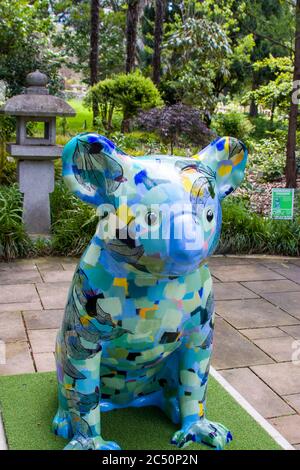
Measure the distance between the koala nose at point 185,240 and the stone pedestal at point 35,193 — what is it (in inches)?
197

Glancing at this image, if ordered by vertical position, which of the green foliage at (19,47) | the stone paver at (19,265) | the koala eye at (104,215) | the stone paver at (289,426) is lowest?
the stone paver at (289,426)

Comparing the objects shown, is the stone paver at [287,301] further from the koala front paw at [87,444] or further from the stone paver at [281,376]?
the koala front paw at [87,444]

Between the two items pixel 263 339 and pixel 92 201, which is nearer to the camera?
pixel 92 201

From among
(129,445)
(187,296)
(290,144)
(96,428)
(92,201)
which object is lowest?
(129,445)

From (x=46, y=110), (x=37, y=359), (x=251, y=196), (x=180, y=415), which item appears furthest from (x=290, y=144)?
(x=180, y=415)

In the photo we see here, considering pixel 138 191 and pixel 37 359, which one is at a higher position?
pixel 138 191

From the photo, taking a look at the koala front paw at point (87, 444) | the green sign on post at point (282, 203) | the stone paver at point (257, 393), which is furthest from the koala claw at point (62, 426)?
the green sign on post at point (282, 203)

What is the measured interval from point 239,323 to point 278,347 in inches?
19.6

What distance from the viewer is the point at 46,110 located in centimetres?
639

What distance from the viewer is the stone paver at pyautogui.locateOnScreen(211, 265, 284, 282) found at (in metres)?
5.66

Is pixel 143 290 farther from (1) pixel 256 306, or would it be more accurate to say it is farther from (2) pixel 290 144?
(2) pixel 290 144

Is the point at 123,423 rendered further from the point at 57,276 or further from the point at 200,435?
the point at 57,276

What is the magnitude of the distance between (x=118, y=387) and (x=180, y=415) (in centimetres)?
35

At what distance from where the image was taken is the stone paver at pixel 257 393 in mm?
3090
